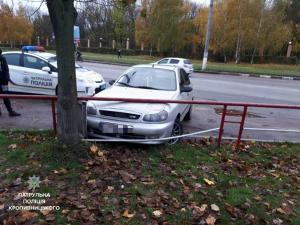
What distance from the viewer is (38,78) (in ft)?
32.3

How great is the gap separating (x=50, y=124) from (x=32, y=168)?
2.85 metres

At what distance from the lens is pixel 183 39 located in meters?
53.0

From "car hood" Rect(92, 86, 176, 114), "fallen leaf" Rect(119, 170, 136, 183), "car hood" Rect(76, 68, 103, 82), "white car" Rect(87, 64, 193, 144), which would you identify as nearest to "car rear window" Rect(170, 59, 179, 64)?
"car hood" Rect(76, 68, 103, 82)

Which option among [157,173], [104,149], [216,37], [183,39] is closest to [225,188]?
[157,173]

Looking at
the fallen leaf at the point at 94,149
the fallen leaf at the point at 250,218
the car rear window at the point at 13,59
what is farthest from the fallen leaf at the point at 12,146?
the car rear window at the point at 13,59

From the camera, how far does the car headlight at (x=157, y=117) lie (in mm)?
5434

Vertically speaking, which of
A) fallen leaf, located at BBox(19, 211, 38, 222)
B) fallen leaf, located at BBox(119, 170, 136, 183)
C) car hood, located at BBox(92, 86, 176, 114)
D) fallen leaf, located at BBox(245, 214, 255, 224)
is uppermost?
car hood, located at BBox(92, 86, 176, 114)

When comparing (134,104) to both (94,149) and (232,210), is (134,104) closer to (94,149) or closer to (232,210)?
(94,149)

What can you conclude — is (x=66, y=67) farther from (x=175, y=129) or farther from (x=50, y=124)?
(x=50, y=124)

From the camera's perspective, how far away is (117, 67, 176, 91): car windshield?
6797mm

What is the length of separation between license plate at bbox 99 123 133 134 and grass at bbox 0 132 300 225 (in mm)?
309

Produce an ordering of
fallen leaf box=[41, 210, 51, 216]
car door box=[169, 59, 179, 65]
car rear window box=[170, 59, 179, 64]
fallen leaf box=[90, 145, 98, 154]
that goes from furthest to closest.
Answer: car rear window box=[170, 59, 179, 64], car door box=[169, 59, 179, 65], fallen leaf box=[90, 145, 98, 154], fallen leaf box=[41, 210, 51, 216]

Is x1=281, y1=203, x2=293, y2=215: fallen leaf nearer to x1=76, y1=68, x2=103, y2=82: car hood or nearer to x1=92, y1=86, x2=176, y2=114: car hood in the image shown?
x1=92, y1=86, x2=176, y2=114: car hood

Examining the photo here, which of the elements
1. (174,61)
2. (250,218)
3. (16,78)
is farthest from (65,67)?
(174,61)
